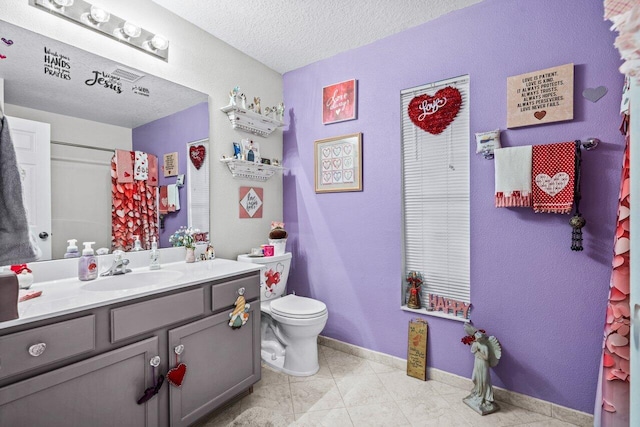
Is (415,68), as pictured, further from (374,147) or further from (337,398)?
(337,398)

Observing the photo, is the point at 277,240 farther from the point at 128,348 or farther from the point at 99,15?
the point at 99,15

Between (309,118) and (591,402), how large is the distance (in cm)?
273

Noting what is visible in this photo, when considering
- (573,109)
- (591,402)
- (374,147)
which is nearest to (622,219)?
(573,109)

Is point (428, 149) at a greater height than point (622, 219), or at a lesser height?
greater

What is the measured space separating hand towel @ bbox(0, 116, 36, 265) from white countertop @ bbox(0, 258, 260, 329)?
0.84ft

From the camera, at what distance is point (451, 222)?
2.17 meters

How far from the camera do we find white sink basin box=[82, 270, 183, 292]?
159 cm

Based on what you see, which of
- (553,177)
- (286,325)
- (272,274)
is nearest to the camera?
(553,177)

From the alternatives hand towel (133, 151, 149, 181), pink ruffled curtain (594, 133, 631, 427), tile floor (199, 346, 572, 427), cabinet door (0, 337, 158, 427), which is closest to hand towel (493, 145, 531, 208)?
pink ruffled curtain (594, 133, 631, 427)

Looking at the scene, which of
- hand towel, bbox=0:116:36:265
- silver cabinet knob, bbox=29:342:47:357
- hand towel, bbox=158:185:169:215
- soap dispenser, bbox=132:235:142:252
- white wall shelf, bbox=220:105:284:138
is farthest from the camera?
white wall shelf, bbox=220:105:284:138

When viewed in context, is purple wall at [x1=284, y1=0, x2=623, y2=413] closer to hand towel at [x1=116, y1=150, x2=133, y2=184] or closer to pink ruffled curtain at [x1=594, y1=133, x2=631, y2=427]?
pink ruffled curtain at [x1=594, y1=133, x2=631, y2=427]

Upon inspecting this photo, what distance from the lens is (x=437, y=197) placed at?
2230 millimetres

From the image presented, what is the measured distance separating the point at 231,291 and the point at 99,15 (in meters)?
1.70

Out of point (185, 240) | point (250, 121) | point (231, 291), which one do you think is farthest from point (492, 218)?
point (185, 240)
